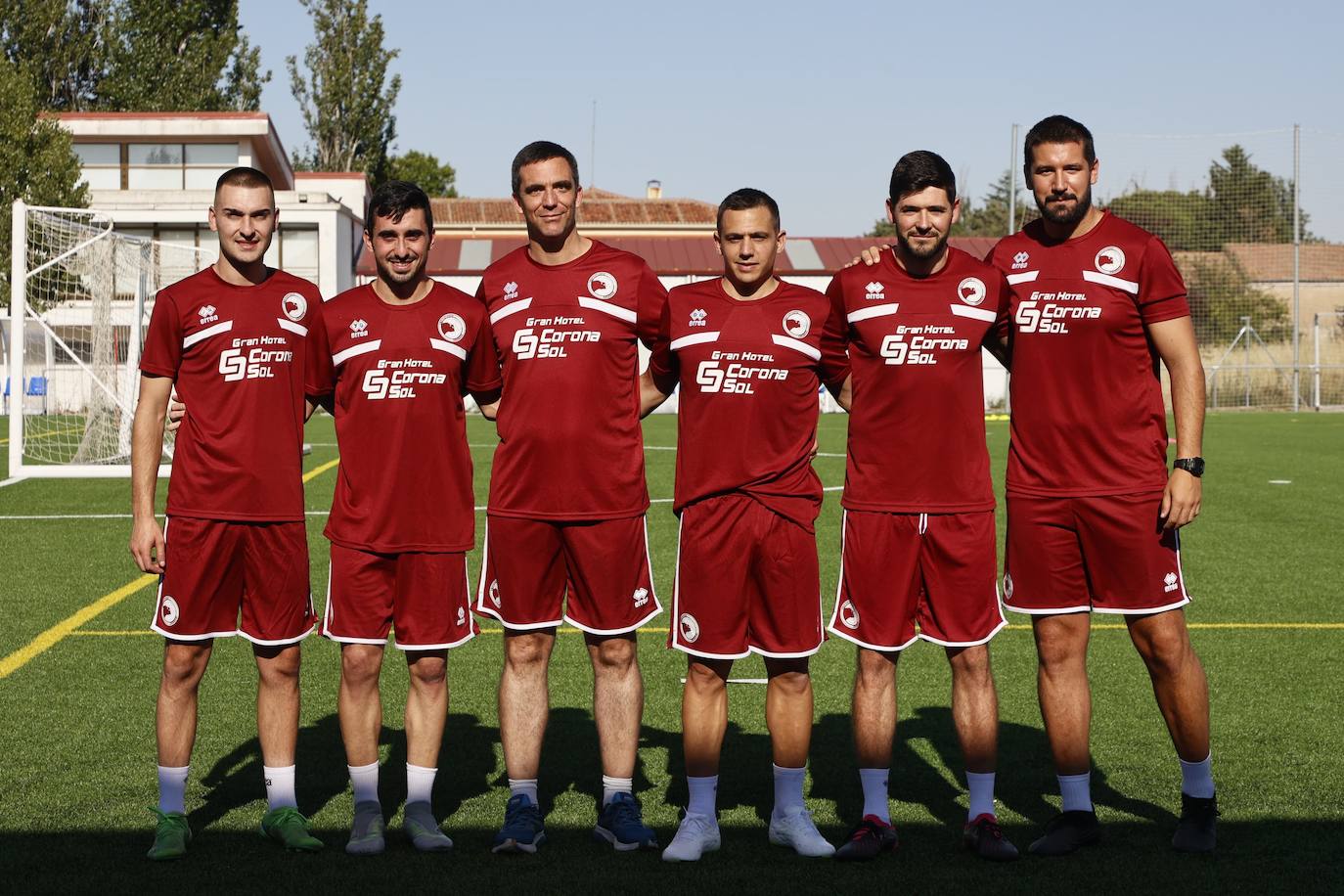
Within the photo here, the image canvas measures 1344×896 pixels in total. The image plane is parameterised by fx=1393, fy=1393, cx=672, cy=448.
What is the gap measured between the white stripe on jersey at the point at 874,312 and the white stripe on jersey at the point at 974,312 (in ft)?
0.61

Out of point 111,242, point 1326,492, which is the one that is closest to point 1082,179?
point 1326,492

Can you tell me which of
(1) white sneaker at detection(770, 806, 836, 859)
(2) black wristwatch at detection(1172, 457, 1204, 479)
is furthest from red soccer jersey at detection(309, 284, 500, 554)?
(2) black wristwatch at detection(1172, 457, 1204, 479)

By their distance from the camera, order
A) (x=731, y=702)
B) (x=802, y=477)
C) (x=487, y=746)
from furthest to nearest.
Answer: (x=731, y=702)
(x=487, y=746)
(x=802, y=477)

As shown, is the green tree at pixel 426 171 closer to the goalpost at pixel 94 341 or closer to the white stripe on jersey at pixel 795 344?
the goalpost at pixel 94 341

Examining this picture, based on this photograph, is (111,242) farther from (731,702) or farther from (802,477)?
(802,477)

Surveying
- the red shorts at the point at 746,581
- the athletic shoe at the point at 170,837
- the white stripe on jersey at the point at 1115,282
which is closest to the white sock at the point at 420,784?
the athletic shoe at the point at 170,837

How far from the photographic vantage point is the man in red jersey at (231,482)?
4.50 m


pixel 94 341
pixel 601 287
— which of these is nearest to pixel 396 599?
pixel 601 287

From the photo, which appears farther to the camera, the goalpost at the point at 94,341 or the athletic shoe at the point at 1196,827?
the goalpost at the point at 94,341

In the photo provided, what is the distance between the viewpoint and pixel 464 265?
128 feet

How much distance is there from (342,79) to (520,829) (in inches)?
1914

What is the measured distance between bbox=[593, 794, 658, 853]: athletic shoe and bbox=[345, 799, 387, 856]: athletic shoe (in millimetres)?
700

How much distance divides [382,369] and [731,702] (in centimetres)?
270

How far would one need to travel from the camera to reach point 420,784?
4.58m
